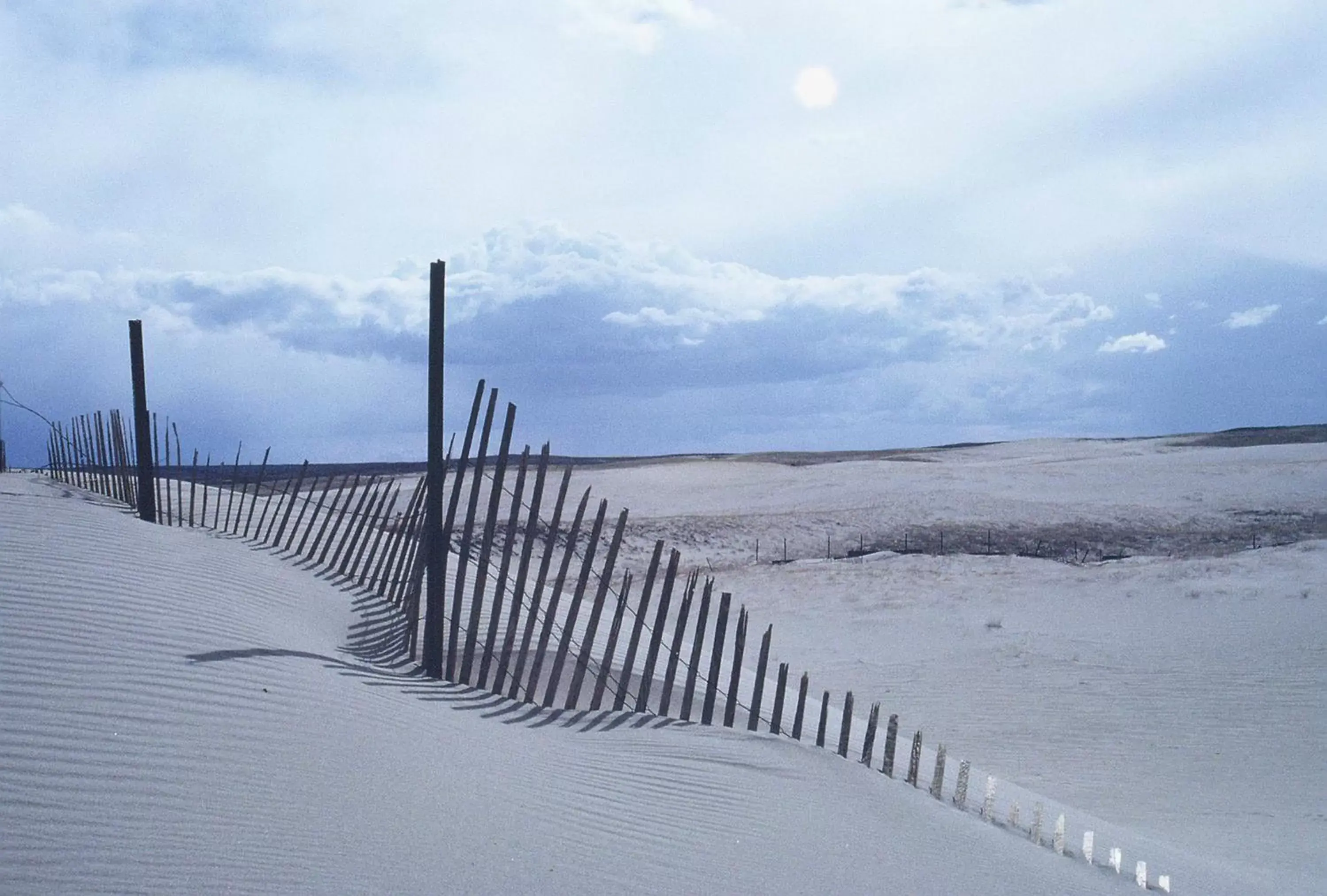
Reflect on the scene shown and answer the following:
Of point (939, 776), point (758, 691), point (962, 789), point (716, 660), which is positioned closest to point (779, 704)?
point (758, 691)

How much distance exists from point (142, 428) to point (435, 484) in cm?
669

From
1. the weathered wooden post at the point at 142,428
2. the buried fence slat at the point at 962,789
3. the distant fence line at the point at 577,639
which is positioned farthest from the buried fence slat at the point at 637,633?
the weathered wooden post at the point at 142,428

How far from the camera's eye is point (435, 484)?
7914 mm

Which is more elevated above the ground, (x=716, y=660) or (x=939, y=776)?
(x=716, y=660)

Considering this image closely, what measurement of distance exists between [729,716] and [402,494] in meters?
31.2

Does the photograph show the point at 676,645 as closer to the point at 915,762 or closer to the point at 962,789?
the point at 915,762

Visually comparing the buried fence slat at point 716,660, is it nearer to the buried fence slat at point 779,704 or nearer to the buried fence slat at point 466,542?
the buried fence slat at point 779,704

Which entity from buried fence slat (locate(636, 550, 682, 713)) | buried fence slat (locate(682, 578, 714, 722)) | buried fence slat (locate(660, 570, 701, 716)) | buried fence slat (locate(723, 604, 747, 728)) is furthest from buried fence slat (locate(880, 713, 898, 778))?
buried fence slat (locate(636, 550, 682, 713))

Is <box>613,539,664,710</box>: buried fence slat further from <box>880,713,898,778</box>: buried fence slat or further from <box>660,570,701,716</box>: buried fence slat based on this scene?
<box>880,713,898,778</box>: buried fence slat

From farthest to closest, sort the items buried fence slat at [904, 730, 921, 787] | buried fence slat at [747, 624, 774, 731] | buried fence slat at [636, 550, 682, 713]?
buried fence slat at [747, 624, 774, 731] → buried fence slat at [904, 730, 921, 787] → buried fence slat at [636, 550, 682, 713]

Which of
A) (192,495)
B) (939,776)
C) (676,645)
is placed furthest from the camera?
(192,495)

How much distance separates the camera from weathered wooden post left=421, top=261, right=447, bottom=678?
7.73 meters

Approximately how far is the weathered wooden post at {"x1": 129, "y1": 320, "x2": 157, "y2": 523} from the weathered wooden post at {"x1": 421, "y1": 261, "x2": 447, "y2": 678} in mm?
6109

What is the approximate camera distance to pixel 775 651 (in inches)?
542
